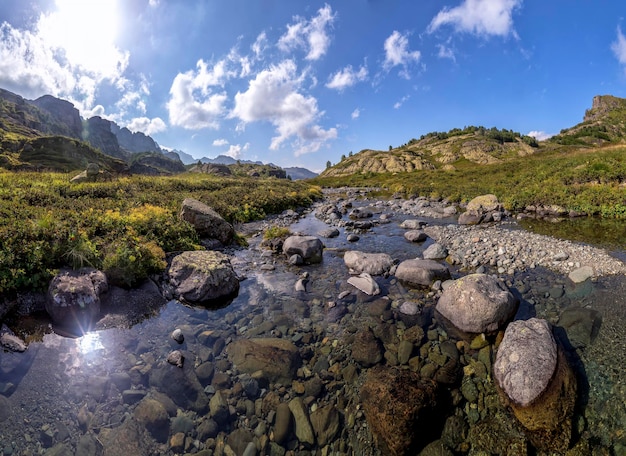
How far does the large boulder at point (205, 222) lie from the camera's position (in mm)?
17469

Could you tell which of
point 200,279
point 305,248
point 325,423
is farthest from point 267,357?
point 305,248

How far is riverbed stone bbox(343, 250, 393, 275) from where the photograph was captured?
44.5ft

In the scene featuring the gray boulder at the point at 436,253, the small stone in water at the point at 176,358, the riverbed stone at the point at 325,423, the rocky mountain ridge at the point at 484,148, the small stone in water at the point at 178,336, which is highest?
the rocky mountain ridge at the point at 484,148

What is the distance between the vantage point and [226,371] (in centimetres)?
743

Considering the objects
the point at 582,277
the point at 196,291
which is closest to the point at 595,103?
the point at 582,277

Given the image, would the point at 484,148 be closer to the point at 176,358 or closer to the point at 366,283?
the point at 366,283

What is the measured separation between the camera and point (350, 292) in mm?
11664

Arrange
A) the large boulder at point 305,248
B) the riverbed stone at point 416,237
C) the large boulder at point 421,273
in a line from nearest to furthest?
the large boulder at point 421,273
the large boulder at point 305,248
the riverbed stone at point 416,237

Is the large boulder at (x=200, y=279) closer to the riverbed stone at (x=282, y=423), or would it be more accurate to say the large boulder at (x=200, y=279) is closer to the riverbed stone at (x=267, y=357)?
the riverbed stone at (x=267, y=357)

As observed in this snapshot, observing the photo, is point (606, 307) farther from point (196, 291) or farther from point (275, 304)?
point (196, 291)

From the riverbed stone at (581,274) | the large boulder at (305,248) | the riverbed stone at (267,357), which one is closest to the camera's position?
the riverbed stone at (267,357)

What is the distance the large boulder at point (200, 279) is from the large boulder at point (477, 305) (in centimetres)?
847

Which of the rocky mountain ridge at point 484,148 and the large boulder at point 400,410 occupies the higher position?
the rocky mountain ridge at point 484,148

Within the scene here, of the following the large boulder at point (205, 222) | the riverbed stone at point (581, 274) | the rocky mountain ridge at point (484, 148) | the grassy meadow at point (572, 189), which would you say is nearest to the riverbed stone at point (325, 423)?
the riverbed stone at point (581, 274)
